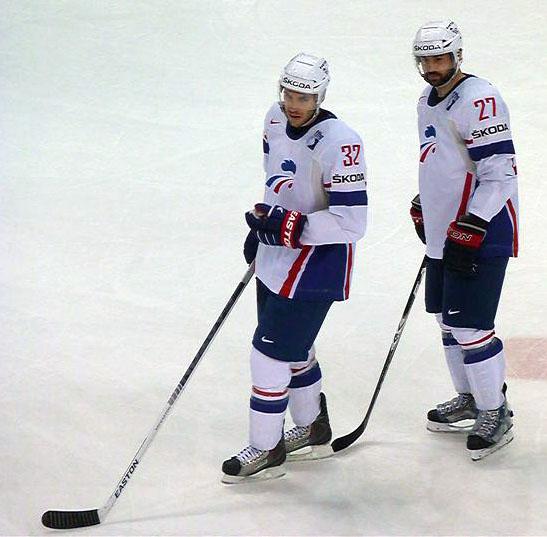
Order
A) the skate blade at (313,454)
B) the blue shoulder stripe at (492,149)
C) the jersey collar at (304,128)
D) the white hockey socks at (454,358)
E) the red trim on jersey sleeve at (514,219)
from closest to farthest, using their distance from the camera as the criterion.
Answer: the jersey collar at (304,128)
the blue shoulder stripe at (492,149)
the red trim on jersey sleeve at (514,219)
the skate blade at (313,454)
the white hockey socks at (454,358)

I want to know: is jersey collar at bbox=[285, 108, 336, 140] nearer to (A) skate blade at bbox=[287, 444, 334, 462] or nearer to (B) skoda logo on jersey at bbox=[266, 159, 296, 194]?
(B) skoda logo on jersey at bbox=[266, 159, 296, 194]

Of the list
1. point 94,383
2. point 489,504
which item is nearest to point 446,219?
point 489,504

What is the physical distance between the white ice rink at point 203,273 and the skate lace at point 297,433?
0.10 m

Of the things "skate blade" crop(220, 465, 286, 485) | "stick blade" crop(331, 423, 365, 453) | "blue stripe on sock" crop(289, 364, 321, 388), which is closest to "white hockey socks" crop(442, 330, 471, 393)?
"stick blade" crop(331, 423, 365, 453)

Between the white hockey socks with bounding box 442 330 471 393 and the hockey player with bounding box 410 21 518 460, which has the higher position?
the hockey player with bounding box 410 21 518 460

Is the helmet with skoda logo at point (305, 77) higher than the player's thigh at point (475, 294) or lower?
higher

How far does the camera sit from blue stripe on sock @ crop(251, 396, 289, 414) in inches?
120

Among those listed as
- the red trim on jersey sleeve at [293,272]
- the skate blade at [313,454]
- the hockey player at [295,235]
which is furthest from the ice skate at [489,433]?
the red trim on jersey sleeve at [293,272]

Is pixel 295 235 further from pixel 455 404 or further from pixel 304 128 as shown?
pixel 455 404

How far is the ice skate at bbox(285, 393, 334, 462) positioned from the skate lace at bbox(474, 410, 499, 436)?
1.41 ft

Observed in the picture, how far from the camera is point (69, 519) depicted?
279 centimetres

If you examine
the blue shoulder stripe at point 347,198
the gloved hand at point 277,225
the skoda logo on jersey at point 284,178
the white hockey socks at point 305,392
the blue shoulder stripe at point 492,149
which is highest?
the blue shoulder stripe at point 492,149

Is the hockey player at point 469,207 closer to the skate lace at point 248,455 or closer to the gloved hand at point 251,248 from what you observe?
the gloved hand at point 251,248

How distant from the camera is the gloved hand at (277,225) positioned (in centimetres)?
287
